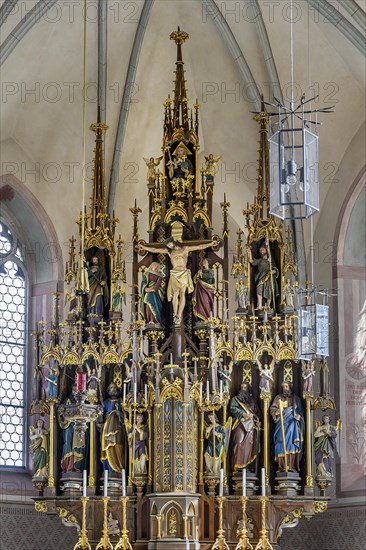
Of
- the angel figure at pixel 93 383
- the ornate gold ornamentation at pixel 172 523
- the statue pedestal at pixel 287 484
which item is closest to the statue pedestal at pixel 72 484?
the angel figure at pixel 93 383

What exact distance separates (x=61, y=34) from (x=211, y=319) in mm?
5832

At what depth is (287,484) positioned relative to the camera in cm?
2175

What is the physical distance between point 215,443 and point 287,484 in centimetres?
121

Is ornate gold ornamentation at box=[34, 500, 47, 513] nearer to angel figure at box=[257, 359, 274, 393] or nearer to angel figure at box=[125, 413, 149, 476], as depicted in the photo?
angel figure at box=[125, 413, 149, 476]

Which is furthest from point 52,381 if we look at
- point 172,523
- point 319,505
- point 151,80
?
point 151,80

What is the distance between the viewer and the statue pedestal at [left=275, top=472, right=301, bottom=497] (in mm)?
21750

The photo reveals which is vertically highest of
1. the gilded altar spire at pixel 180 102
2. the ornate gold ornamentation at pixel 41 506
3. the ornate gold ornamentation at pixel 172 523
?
the gilded altar spire at pixel 180 102

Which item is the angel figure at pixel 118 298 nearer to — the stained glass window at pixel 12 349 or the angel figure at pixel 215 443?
the angel figure at pixel 215 443

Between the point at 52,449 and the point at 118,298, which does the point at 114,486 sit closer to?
the point at 52,449

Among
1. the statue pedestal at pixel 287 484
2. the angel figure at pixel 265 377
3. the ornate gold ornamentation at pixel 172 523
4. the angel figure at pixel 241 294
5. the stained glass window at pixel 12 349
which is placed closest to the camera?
the ornate gold ornamentation at pixel 172 523

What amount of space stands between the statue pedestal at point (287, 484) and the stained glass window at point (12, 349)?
16.9ft

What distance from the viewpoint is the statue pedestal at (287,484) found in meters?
21.8

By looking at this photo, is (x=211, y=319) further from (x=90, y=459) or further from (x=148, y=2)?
(x=148, y=2)

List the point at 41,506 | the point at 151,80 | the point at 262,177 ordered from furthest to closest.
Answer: the point at 151,80, the point at 262,177, the point at 41,506
